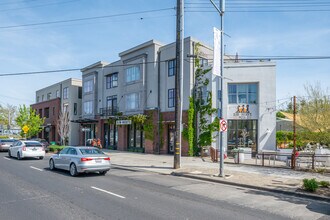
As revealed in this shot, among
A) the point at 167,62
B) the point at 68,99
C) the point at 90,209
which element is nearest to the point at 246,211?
the point at 90,209

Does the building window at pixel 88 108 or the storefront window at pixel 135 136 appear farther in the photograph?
the building window at pixel 88 108

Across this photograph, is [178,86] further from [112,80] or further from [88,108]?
[88,108]

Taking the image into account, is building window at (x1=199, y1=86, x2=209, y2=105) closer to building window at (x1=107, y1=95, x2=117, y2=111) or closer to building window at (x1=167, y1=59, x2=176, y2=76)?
building window at (x1=167, y1=59, x2=176, y2=76)

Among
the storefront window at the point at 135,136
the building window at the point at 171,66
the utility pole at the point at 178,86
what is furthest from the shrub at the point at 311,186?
the storefront window at the point at 135,136

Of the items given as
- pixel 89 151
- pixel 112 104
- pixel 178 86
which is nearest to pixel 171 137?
pixel 112 104

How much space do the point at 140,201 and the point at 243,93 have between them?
17.6 meters

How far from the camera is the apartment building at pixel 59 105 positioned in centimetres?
4212

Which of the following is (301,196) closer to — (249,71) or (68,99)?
(249,71)

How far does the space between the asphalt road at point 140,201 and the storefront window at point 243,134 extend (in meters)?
12.3

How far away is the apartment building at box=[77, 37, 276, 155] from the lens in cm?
2362

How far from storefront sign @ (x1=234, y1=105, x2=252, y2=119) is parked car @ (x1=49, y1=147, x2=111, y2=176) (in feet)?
43.7

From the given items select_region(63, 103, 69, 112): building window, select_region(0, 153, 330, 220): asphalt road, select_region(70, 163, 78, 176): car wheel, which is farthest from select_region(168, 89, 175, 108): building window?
select_region(63, 103, 69, 112): building window

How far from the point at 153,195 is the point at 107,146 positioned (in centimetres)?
2584

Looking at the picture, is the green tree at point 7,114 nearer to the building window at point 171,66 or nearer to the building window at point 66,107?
the building window at point 66,107
